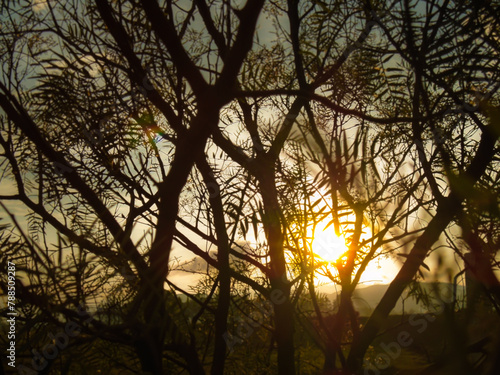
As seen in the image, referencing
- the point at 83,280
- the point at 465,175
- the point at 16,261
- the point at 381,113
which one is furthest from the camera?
the point at 381,113

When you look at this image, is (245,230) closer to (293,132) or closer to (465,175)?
(293,132)

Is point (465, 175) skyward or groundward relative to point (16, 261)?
skyward

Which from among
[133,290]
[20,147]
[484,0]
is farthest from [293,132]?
[20,147]

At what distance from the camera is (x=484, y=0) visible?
0.77m

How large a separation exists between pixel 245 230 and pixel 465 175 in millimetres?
509

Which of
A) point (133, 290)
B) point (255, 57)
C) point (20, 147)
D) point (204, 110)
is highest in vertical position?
point (255, 57)

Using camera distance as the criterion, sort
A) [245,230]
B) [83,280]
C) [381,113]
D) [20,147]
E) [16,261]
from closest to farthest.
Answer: [83,280] < [16,261] < [245,230] < [20,147] < [381,113]

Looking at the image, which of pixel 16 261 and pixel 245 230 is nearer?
pixel 16 261

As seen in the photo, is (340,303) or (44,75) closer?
(44,75)

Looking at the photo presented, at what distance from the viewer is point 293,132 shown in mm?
1125

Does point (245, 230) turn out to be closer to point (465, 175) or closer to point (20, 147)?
point (465, 175)

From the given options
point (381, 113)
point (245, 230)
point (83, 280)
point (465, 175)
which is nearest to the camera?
point (83, 280)

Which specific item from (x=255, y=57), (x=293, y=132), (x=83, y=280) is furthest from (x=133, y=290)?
(x=255, y=57)

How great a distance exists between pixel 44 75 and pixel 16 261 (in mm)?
423
